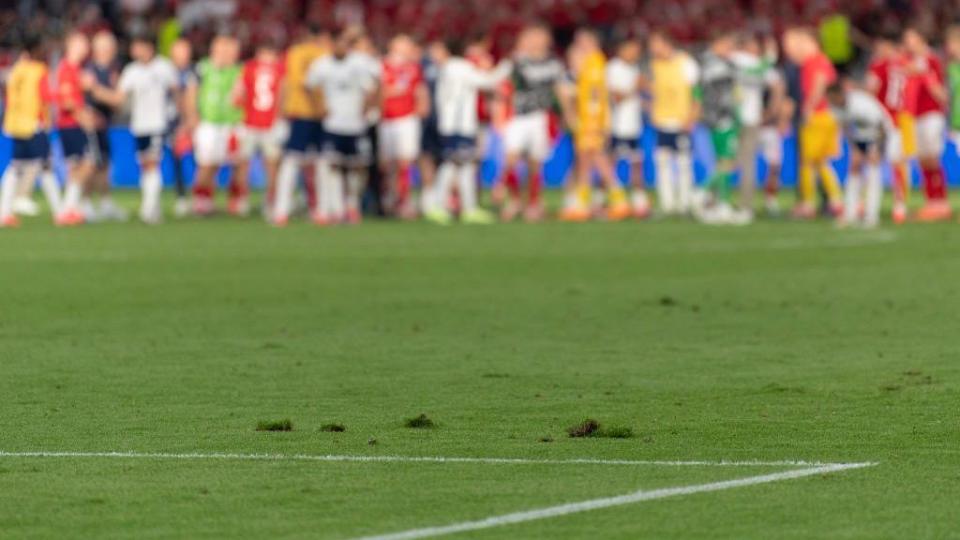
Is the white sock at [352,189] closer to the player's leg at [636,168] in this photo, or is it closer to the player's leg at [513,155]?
the player's leg at [513,155]

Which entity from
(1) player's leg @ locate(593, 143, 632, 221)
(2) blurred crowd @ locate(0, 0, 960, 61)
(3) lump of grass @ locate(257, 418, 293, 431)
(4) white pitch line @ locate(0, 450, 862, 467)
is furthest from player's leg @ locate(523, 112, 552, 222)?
(4) white pitch line @ locate(0, 450, 862, 467)

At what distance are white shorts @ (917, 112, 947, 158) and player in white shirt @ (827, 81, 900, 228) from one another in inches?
31.3

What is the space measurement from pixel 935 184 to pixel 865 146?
→ 63.2 inches

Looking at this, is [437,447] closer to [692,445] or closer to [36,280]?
[692,445]

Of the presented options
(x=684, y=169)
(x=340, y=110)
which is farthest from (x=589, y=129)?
(x=340, y=110)

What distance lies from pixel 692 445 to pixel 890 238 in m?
16.4

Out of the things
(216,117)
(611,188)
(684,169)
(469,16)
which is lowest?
(611,188)

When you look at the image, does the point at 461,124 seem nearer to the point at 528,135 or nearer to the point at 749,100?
the point at 528,135

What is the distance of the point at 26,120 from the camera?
28969 millimetres

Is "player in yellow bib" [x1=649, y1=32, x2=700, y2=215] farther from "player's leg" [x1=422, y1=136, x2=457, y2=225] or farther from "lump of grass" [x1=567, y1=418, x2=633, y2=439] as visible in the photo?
"lump of grass" [x1=567, y1=418, x2=633, y2=439]

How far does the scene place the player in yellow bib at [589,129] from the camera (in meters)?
30.5

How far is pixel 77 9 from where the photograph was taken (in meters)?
48.3

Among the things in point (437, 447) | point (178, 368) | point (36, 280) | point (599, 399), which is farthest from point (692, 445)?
point (36, 280)

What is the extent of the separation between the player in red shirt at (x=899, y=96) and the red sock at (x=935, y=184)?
0.42 meters
